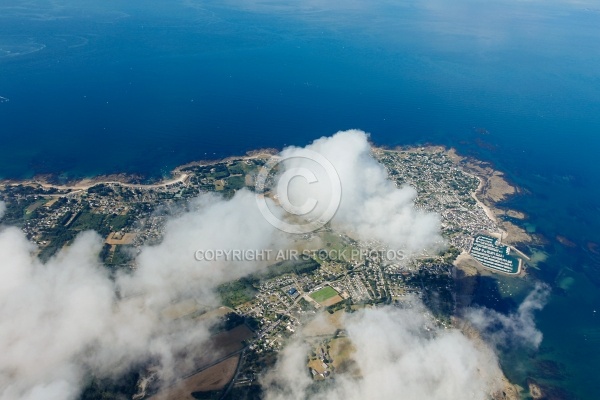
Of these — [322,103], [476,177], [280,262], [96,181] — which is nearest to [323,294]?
[280,262]

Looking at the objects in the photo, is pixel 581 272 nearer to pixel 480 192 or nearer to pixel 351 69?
pixel 480 192

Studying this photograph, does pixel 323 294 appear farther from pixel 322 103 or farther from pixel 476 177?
pixel 322 103

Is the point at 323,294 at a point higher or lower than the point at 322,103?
lower

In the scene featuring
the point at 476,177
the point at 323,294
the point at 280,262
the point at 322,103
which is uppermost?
the point at 322,103

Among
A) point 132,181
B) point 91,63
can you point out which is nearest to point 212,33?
point 91,63

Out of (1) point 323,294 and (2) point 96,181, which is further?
(2) point 96,181

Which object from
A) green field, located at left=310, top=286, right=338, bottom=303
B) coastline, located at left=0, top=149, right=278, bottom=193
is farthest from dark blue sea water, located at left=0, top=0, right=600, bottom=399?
green field, located at left=310, top=286, right=338, bottom=303

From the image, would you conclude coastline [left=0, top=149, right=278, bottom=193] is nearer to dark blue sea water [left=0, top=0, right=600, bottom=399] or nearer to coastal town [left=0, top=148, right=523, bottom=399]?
coastal town [left=0, top=148, right=523, bottom=399]

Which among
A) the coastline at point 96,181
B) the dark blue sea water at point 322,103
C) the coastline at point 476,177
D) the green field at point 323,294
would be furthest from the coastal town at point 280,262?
the dark blue sea water at point 322,103
